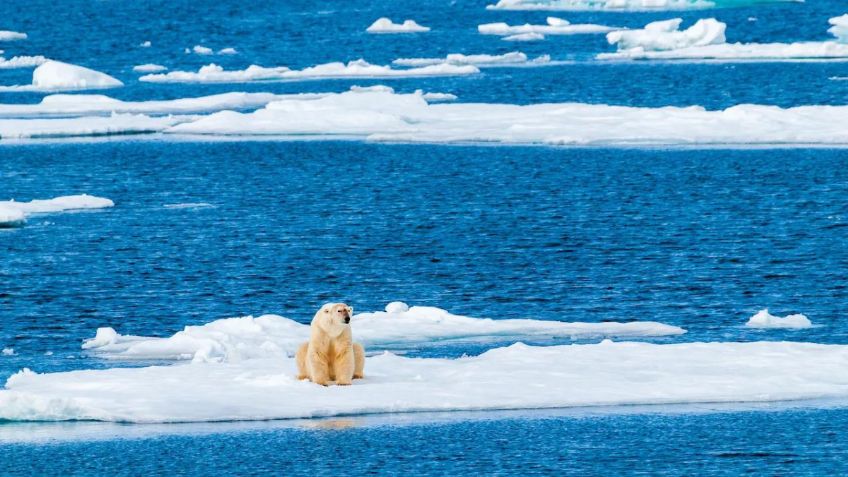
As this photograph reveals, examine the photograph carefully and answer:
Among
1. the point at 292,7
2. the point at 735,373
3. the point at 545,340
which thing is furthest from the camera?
the point at 292,7

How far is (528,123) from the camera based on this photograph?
145ft

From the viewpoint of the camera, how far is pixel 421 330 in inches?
793

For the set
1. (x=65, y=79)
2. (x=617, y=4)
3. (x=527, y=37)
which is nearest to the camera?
(x=65, y=79)

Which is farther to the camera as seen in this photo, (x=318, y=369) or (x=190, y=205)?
(x=190, y=205)

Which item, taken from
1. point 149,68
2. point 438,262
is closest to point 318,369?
point 438,262

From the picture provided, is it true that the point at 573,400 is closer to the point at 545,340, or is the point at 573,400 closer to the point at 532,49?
the point at 545,340

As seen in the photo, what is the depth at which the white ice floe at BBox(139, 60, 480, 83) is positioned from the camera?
66.2m

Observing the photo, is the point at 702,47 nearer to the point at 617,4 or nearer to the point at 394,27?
the point at 617,4

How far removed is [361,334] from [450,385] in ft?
13.1

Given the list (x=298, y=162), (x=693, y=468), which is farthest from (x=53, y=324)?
(x=298, y=162)

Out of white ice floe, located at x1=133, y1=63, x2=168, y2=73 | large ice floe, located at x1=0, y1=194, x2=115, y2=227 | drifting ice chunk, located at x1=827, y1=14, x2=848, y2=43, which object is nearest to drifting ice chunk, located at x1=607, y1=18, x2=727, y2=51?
drifting ice chunk, located at x1=827, y1=14, x2=848, y2=43

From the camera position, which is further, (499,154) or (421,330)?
(499,154)

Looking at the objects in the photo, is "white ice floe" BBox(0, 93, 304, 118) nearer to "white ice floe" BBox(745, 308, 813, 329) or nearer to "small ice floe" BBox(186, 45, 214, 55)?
"small ice floe" BBox(186, 45, 214, 55)

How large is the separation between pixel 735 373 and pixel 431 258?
12.0m
